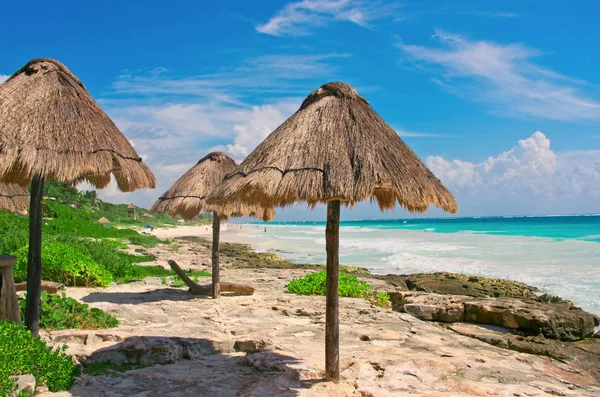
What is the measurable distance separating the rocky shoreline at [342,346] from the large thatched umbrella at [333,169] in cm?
84

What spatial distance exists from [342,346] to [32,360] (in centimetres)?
392

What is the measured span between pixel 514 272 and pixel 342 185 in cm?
1723

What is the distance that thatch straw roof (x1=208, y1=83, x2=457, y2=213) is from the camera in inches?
179

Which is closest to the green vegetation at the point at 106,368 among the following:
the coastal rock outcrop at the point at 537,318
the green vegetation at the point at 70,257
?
the green vegetation at the point at 70,257

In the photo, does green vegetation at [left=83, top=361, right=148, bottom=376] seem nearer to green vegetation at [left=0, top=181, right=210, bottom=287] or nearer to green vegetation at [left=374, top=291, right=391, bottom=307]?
green vegetation at [left=0, top=181, right=210, bottom=287]

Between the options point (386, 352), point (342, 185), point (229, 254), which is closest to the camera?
point (342, 185)

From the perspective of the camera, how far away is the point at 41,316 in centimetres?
664

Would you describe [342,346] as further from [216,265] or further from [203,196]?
[203,196]

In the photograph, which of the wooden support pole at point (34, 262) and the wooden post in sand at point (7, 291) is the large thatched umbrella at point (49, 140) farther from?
the wooden post in sand at point (7, 291)

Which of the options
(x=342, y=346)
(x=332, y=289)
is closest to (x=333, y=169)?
(x=332, y=289)

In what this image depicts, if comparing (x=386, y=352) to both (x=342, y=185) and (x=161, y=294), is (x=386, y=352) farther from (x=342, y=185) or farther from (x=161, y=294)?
(x=161, y=294)

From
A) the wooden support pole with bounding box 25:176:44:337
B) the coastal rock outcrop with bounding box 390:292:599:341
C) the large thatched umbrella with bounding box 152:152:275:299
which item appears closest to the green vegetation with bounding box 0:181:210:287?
the large thatched umbrella with bounding box 152:152:275:299

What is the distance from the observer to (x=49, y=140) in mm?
5363

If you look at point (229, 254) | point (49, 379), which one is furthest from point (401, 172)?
point (229, 254)
